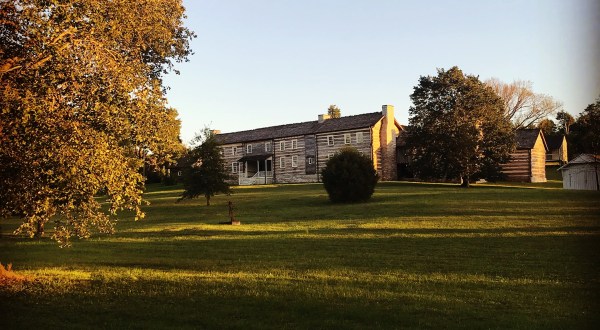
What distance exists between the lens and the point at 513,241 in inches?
699

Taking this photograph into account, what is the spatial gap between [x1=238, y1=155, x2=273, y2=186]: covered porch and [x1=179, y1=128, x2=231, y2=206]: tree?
96.3ft

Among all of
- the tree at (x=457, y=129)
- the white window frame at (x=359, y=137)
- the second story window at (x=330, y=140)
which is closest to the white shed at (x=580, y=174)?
the tree at (x=457, y=129)

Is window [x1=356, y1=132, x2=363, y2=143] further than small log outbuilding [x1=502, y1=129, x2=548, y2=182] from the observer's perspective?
Yes

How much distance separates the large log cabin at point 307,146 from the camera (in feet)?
201

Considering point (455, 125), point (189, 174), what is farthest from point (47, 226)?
point (455, 125)

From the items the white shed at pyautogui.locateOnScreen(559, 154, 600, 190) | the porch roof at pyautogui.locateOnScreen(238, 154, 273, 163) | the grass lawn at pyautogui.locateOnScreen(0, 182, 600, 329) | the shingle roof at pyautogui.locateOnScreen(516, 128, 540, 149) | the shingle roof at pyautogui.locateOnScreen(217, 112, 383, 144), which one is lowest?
the grass lawn at pyautogui.locateOnScreen(0, 182, 600, 329)

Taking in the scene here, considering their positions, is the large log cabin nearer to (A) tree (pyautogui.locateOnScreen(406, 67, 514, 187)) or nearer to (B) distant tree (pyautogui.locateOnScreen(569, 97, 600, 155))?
(A) tree (pyautogui.locateOnScreen(406, 67, 514, 187))

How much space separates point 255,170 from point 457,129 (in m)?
33.3

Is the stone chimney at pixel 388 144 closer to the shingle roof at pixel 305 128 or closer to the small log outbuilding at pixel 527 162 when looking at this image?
the shingle roof at pixel 305 128

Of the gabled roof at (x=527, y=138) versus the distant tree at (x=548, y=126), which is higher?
the distant tree at (x=548, y=126)

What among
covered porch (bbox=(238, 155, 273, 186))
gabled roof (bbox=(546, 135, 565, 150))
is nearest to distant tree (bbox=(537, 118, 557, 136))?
gabled roof (bbox=(546, 135, 565, 150))

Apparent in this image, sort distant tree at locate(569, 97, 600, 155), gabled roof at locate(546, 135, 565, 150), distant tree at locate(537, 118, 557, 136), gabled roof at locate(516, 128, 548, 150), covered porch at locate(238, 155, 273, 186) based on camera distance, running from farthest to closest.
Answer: distant tree at locate(537, 118, 557, 136), gabled roof at locate(546, 135, 565, 150), covered porch at locate(238, 155, 273, 186), gabled roof at locate(516, 128, 548, 150), distant tree at locate(569, 97, 600, 155)

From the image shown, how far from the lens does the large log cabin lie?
6122 centimetres

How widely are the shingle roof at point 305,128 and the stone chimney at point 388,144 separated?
1.31 m
